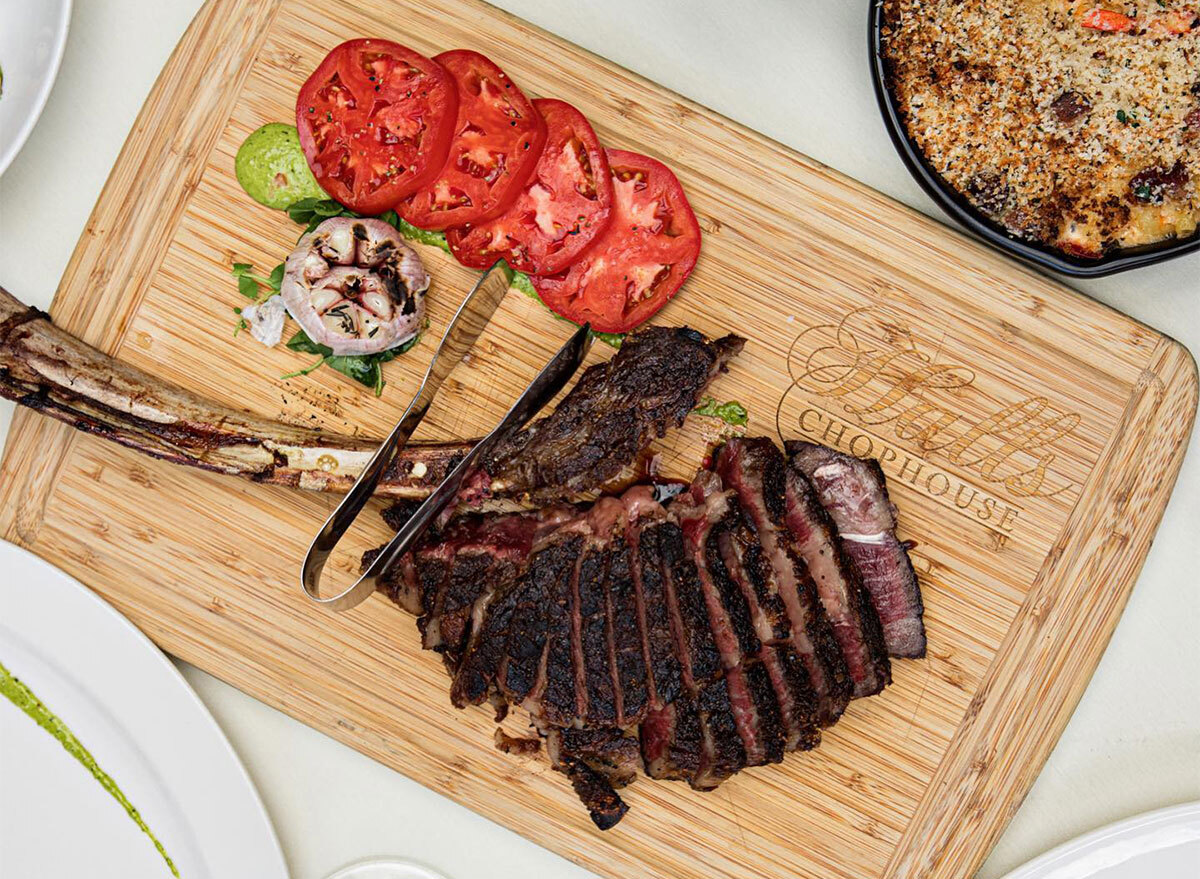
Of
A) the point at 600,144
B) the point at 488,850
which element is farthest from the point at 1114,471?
the point at 488,850

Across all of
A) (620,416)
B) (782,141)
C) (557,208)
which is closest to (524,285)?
(557,208)

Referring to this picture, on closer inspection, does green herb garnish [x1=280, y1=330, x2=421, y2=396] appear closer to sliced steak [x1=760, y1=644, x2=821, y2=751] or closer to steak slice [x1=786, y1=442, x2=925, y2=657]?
steak slice [x1=786, y1=442, x2=925, y2=657]

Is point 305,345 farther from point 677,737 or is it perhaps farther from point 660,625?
point 677,737

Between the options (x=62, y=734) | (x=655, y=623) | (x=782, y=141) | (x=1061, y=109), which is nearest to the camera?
(x=655, y=623)

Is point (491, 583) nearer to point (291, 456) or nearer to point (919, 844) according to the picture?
point (291, 456)

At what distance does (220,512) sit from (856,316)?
301 cm

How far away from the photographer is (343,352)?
13.0 feet

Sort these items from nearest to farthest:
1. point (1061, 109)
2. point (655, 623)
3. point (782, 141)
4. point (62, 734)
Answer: point (655, 623)
point (1061, 109)
point (782, 141)
point (62, 734)

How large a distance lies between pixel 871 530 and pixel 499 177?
85.3 inches

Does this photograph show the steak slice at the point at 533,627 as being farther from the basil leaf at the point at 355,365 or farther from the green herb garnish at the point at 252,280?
the green herb garnish at the point at 252,280

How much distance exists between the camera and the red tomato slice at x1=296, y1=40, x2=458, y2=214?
12.1ft

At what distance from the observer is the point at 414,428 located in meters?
3.98

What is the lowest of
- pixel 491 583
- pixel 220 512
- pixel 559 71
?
pixel 220 512

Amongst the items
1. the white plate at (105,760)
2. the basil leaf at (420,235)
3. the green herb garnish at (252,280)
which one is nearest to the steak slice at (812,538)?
the basil leaf at (420,235)
